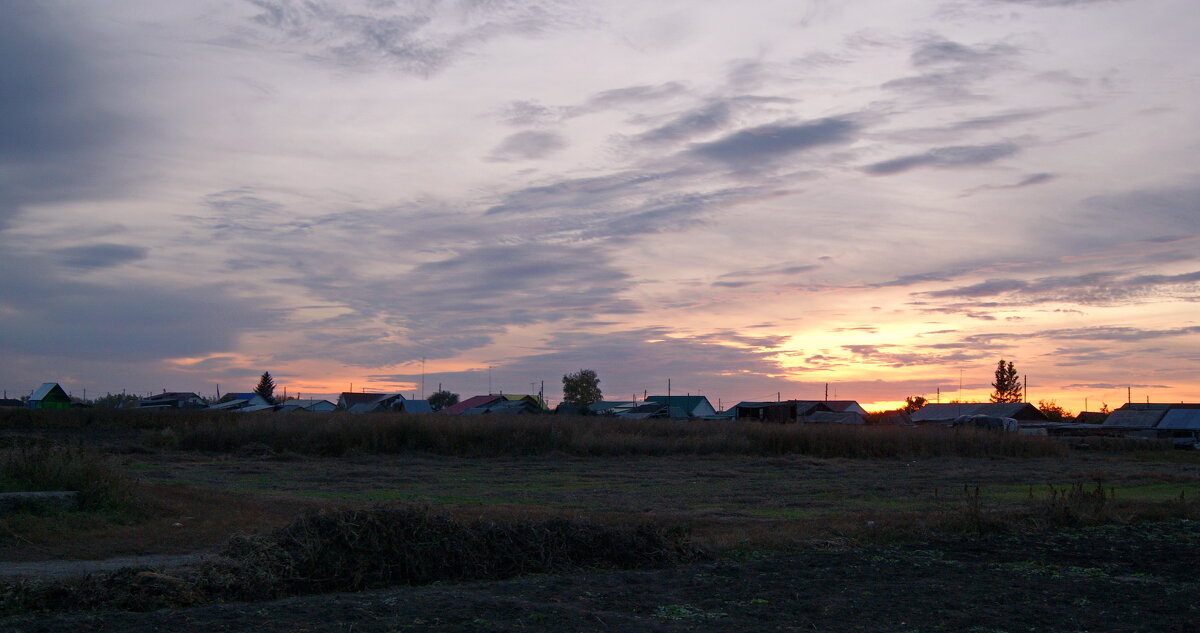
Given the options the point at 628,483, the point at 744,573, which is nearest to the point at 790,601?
the point at 744,573

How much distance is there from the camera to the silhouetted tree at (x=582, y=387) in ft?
384

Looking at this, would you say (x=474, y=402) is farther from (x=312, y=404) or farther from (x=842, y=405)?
(x=842, y=405)

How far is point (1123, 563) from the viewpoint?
10594mm

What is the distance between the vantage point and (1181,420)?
6072cm

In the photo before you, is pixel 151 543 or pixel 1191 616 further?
pixel 151 543

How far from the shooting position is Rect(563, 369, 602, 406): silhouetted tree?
117 m

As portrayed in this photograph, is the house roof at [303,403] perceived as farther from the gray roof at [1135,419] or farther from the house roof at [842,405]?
the gray roof at [1135,419]

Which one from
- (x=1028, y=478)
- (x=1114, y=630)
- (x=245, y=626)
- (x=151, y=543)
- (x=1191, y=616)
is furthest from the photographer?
(x=1028, y=478)

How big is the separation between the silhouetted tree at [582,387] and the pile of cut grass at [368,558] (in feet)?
348

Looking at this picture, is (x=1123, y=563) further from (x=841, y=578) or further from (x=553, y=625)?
(x=553, y=625)

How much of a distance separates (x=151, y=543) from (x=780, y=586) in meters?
8.09

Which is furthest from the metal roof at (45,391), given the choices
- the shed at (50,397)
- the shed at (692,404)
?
the shed at (692,404)

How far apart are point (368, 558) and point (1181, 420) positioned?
65.4 metres

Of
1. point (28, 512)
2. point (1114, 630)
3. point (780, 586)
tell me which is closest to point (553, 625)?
point (780, 586)
